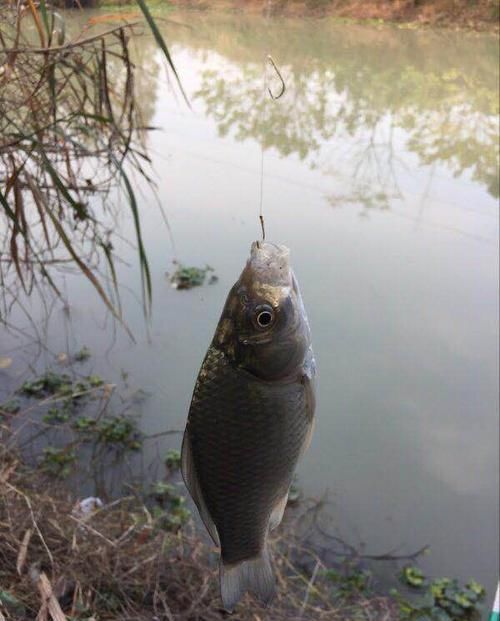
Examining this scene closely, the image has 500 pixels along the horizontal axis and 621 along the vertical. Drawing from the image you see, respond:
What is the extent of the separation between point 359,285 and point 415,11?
396 inches

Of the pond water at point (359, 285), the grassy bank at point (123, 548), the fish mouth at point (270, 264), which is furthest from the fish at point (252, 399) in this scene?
the grassy bank at point (123, 548)

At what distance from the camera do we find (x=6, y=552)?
164 cm

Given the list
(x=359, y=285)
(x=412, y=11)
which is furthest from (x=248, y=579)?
(x=412, y=11)

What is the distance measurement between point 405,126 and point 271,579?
616 cm

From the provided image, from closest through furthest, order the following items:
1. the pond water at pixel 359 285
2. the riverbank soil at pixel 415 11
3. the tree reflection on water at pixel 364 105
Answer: the pond water at pixel 359 285 < the tree reflection on water at pixel 364 105 < the riverbank soil at pixel 415 11

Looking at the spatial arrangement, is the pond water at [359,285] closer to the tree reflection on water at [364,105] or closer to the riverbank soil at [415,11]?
the tree reflection on water at [364,105]

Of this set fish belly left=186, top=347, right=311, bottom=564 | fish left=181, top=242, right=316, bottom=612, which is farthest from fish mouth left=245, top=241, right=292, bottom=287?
fish belly left=186, top=347, right=311, bottom=564

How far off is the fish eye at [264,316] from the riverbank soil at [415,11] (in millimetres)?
10095

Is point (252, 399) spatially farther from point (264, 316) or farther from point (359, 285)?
point (359, 285)

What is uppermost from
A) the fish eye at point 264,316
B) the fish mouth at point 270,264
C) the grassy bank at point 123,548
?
the fish mouth at point 270,264

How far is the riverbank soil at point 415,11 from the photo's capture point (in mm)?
10297

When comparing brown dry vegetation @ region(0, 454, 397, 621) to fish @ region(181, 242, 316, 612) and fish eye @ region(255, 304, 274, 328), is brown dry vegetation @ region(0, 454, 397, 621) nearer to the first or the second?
fish @ region(181, 242, 316, 612)

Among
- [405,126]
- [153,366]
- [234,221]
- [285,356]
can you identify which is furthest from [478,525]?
[405,126]

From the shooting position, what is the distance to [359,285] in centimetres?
361
